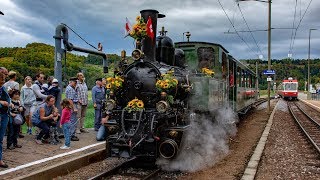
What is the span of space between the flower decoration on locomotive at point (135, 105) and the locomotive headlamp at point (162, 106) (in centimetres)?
41

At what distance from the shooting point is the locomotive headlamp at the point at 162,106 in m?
7.68

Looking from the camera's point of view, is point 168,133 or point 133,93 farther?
point 133,93

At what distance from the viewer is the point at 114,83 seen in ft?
27.4

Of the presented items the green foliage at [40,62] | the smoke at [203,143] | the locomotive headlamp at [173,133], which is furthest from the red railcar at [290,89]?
the locomotive headlamp at [173,133]

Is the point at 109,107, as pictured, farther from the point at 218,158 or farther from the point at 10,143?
the point at 218,158

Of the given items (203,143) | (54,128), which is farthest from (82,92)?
(203,143)

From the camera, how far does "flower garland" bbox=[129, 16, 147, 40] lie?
830cm

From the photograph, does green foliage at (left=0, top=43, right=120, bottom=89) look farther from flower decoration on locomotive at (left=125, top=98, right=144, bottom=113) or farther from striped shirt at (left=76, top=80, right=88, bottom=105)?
flower decoration on locomotive at (left=125, top=98, right=144, bottom=113)

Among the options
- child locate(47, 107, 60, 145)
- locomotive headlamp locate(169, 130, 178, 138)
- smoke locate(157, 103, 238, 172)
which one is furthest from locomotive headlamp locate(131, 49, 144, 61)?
child locate(47, 107, 60, 145)

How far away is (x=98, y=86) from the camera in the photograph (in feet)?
38.9

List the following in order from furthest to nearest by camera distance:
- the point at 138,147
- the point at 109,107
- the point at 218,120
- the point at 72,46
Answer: the point at 218,120
the point at 72,46
the point at 109,107
the point at 138,147

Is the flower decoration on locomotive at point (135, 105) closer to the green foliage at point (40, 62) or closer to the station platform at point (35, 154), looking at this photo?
the station platform at point (35, 154)

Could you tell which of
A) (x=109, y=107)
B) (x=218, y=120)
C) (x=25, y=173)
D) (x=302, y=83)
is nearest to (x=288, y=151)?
(x=218, y=120)

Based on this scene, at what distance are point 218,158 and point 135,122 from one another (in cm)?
265
